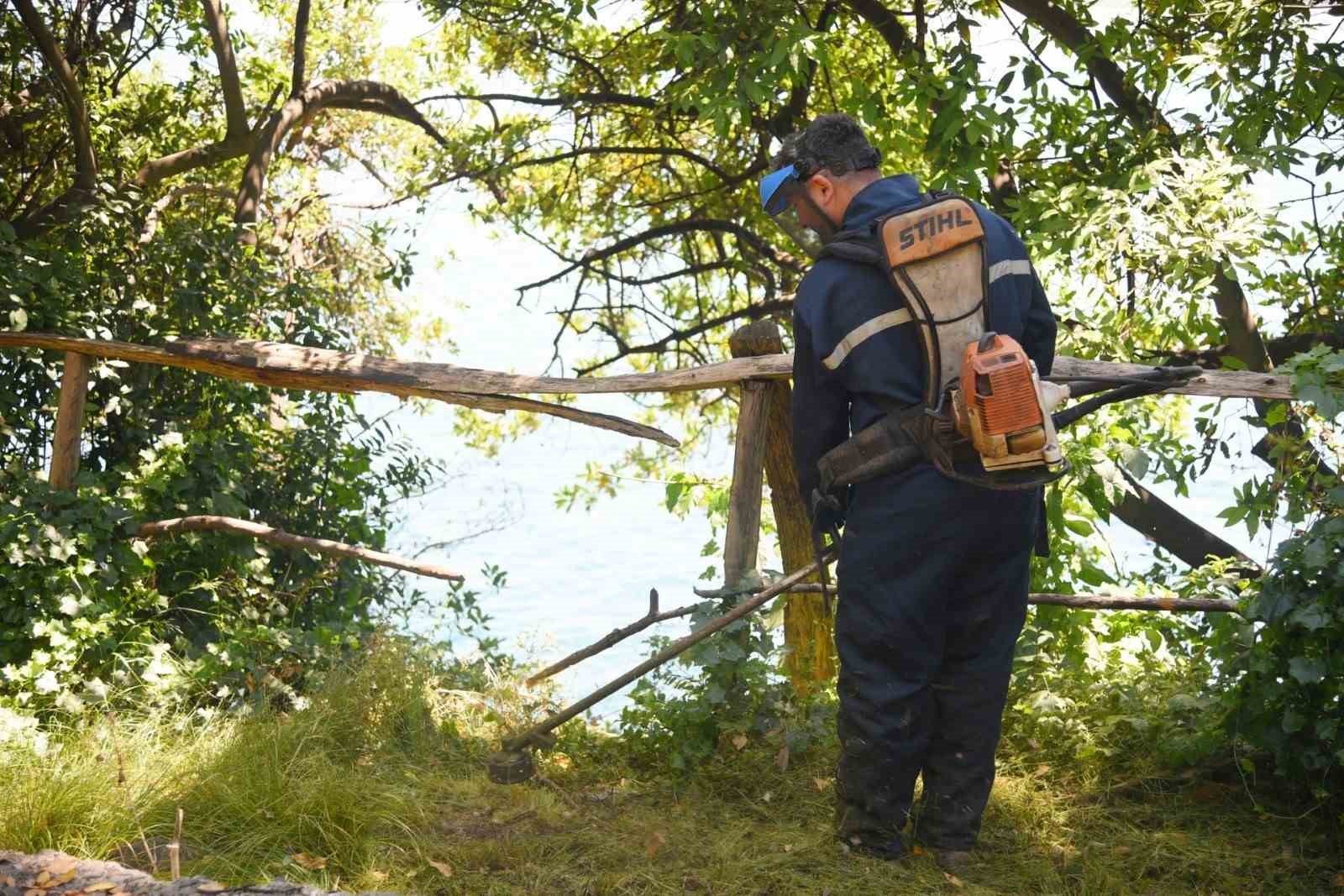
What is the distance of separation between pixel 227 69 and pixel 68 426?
142 inches

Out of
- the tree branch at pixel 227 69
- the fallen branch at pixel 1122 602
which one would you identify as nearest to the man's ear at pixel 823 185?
the fallen branch at pixel 1122 602


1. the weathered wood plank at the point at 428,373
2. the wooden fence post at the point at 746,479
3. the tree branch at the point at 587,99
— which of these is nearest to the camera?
the weathered wood plank at the point at 428,373

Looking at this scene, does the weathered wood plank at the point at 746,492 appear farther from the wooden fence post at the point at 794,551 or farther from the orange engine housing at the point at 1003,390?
the orange engine housing at the point at 1003,390

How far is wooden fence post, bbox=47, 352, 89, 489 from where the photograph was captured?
501 centimetres

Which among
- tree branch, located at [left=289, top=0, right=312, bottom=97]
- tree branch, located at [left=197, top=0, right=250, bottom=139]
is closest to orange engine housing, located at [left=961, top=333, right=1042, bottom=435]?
tree branch, located at [left=197, top=0, right=250, bottom=139]

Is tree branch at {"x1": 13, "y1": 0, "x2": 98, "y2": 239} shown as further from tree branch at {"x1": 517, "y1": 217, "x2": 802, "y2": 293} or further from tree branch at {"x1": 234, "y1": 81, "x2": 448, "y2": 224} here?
tree branch at {"x1": 517, "y1": 217, "x2": 802, "y2": 293}

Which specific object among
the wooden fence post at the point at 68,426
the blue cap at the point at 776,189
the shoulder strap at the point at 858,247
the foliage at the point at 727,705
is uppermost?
the blue cap at the point at 776,189

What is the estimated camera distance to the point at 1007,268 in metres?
3.32

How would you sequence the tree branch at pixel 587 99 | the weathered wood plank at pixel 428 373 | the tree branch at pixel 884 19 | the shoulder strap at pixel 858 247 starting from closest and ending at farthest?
the shoulder strap at pixel 858 247, the weathered wood plank at pixel 428 373, the tree branch at pixel 884 19, the tree branch at pixel 587 99

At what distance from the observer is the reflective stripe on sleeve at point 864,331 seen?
326cm

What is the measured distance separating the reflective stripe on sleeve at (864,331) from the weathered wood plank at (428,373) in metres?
0.87

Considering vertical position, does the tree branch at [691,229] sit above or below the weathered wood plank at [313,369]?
above

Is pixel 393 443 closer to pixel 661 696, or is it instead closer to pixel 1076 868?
pixel 661 696

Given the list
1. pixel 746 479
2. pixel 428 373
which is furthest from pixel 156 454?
pixel 746 479
